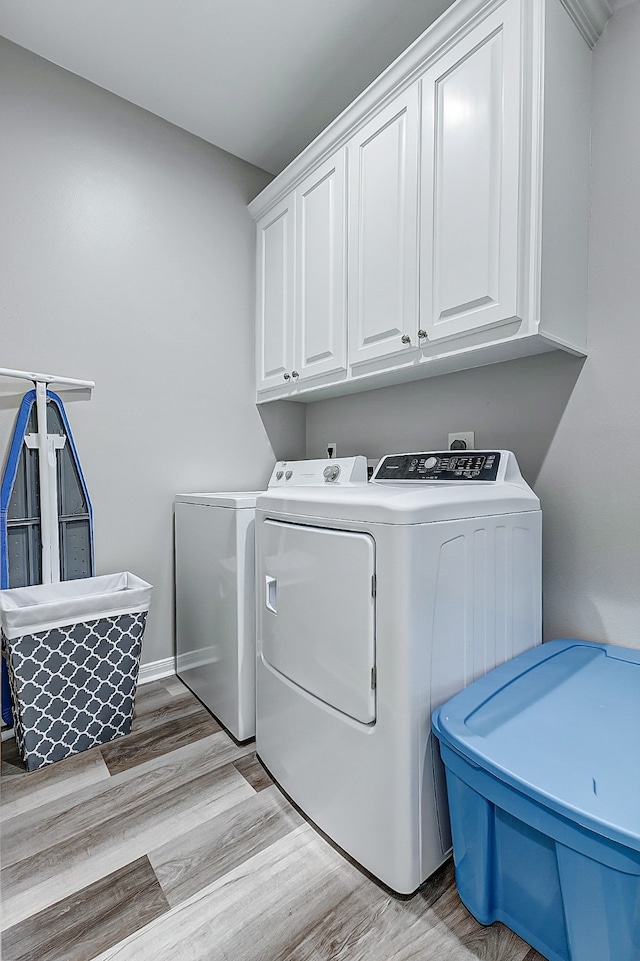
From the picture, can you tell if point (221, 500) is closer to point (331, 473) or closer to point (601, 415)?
point (331, 473)

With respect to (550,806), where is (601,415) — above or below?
above

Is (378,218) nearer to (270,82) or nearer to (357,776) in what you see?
(270,82)

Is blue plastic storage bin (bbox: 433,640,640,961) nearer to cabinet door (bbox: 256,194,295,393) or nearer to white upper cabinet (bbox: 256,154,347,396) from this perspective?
white upper cabinet (bbox: 256,154,347,396)

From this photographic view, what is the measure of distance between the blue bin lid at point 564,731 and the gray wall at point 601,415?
0.75 feet

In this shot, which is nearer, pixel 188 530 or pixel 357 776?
pixel 357 776

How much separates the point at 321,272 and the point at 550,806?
6.32 ft

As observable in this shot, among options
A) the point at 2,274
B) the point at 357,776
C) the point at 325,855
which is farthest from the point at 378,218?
the point at 325,855

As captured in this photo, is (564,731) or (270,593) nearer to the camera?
(564,731)

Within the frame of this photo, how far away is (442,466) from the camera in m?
1.62

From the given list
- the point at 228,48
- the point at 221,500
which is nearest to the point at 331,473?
the point at 221,500

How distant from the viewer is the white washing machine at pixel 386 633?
1.06 meters

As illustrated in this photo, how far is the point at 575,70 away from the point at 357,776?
2.04 meters

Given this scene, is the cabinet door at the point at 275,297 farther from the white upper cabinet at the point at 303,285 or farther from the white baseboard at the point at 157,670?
the white baseboard at the point at 157,670

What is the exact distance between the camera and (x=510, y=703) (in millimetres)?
1095
